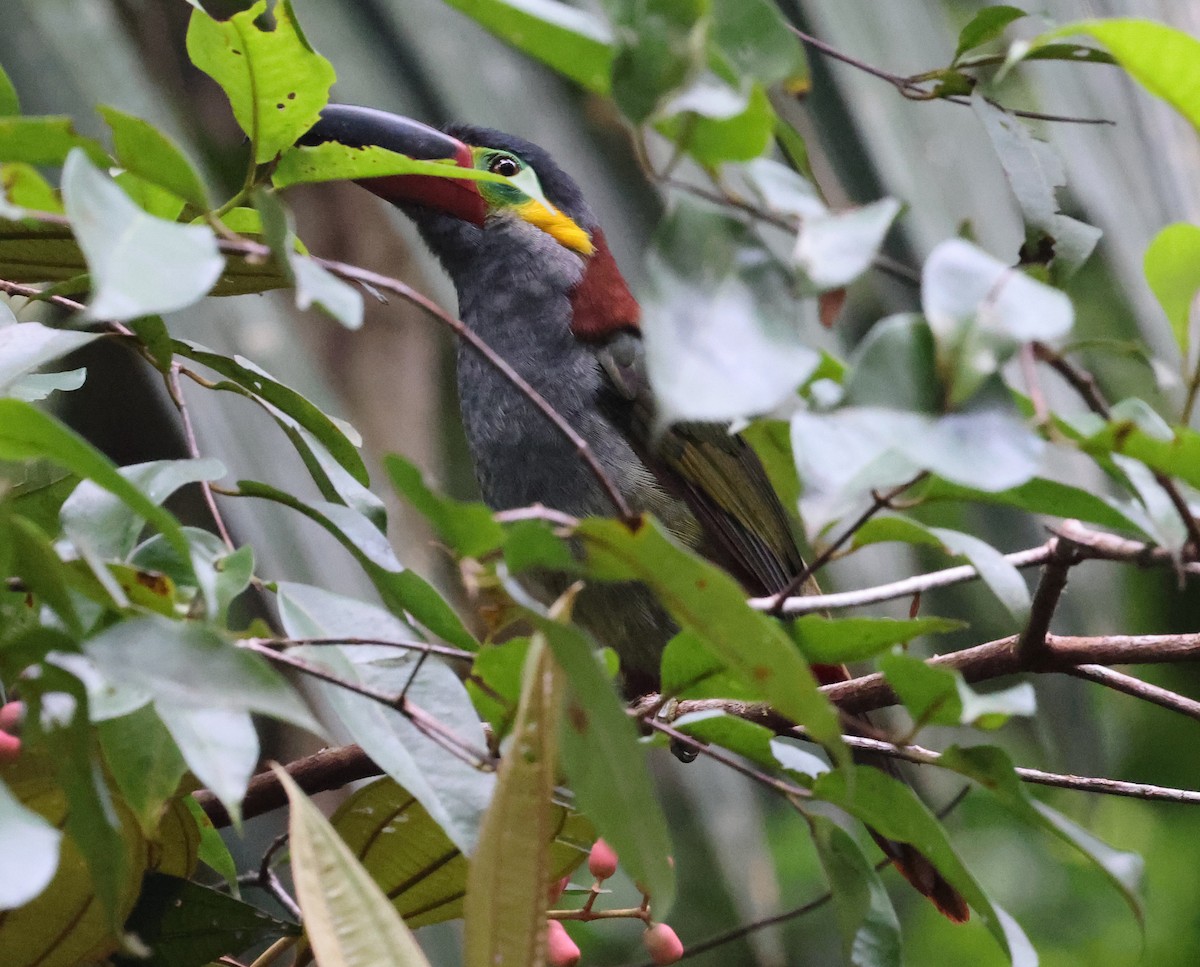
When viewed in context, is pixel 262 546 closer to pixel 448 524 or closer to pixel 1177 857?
pixel 448 524

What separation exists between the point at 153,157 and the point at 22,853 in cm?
38

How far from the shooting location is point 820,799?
76cm

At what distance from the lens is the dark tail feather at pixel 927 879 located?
144 centimetres

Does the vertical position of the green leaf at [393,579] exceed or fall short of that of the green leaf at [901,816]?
it exceeds it

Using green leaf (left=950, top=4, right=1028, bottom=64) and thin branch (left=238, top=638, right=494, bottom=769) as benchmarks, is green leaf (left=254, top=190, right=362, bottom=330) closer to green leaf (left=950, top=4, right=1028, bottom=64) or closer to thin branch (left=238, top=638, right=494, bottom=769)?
thin branch (left=238, top=638, right=494, bottom=769)

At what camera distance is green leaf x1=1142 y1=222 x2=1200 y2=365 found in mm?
649

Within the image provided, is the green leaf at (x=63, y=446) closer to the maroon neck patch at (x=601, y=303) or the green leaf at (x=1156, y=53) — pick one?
the green leaf at (x=1156, y=53)

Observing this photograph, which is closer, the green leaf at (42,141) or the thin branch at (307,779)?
the green leaf at (42,141)

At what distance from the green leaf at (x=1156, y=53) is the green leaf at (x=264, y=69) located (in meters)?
0.47

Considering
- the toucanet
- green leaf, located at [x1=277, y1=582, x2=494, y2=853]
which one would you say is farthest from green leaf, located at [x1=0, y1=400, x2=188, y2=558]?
the toucanet

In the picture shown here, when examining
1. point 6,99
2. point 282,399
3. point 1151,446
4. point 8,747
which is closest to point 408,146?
point 282,399

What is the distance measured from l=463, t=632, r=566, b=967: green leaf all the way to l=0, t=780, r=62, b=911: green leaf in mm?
232

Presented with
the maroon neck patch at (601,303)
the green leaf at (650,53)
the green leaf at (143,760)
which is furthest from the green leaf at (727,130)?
the maroon neck patch at (601,303)

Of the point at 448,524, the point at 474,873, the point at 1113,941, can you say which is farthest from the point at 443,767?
the point at 1113,941
